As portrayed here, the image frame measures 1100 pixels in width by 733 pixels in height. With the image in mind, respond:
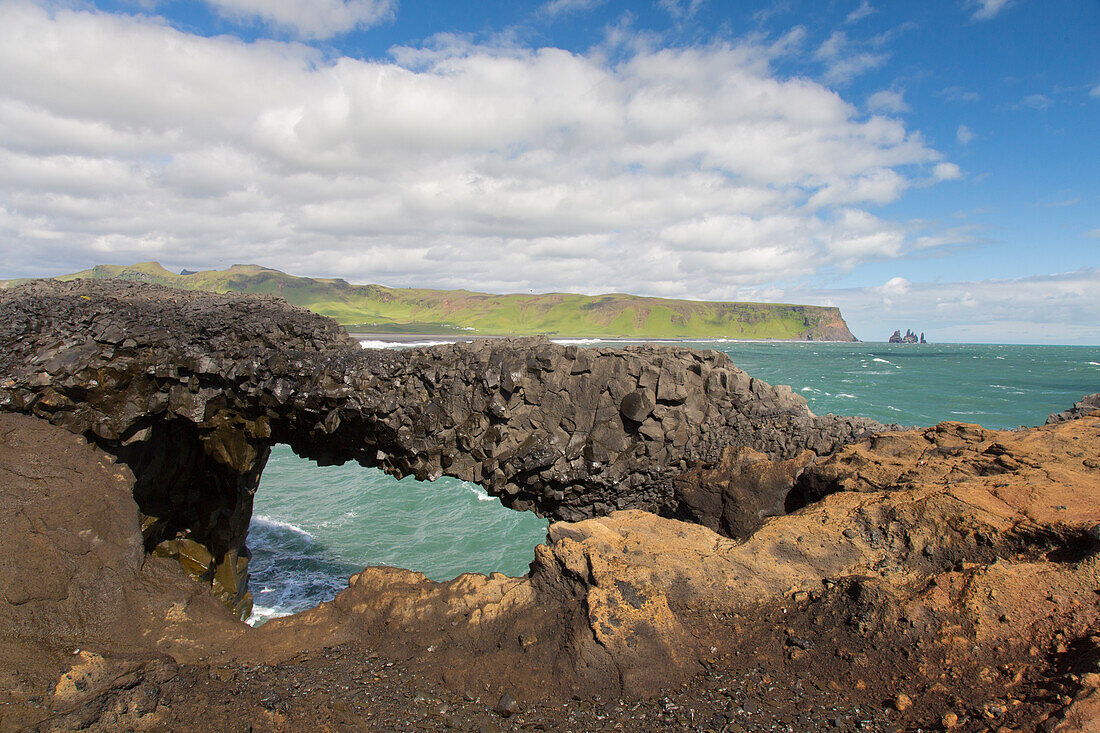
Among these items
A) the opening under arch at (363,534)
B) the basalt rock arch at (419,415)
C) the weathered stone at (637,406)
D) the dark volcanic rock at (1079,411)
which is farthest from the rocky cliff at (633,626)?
A: the opening under arch at (363,534)

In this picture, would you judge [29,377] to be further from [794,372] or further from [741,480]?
[794,372]

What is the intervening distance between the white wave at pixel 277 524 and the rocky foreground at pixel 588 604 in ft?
31.4

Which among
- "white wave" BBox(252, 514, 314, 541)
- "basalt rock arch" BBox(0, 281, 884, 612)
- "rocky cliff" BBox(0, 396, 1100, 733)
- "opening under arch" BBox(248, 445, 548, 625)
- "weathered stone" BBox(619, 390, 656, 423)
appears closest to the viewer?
"rocky cliff" BBox(0, 396, 1100, 733)

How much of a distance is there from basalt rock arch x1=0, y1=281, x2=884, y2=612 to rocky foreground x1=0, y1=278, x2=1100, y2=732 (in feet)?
0.63

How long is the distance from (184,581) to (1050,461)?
12.9 m

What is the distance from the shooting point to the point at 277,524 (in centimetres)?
1983

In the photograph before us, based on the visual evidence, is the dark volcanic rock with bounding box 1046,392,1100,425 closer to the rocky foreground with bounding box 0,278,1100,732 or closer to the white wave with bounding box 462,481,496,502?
the rocky foreground with bounding box 0,278,1100,732

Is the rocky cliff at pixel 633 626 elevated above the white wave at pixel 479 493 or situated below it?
above

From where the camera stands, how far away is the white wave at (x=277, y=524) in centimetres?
1926

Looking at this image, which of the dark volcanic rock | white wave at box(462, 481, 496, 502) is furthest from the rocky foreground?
white wave at box(462, 481, 496, 502)

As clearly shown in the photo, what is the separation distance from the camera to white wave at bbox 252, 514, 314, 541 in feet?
63.2

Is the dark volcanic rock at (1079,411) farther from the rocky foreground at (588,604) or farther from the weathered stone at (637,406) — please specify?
the weathered stone at (637,406)

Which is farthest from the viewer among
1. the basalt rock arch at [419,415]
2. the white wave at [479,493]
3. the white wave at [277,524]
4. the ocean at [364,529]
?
the white wave at [479,493]

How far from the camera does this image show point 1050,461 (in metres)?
7.52
